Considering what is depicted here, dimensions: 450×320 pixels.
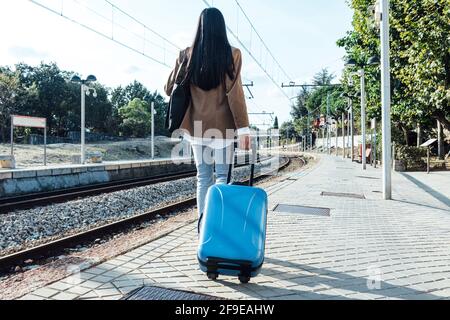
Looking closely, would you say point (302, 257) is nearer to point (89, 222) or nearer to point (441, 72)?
point (89, 222)

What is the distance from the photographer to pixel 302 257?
147 inches

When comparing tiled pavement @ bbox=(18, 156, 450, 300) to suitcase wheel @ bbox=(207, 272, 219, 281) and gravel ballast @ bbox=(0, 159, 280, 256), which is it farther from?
gravel ballast @ bbox=(0, 159, 280, 256)

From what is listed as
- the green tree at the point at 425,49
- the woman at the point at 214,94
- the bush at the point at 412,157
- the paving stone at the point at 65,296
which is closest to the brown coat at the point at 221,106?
the woman at the point at 214,94

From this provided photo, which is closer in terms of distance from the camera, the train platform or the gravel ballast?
the gravel ballast

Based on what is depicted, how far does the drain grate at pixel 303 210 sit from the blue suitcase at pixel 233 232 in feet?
11.9

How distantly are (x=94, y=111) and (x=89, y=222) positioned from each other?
65618mm

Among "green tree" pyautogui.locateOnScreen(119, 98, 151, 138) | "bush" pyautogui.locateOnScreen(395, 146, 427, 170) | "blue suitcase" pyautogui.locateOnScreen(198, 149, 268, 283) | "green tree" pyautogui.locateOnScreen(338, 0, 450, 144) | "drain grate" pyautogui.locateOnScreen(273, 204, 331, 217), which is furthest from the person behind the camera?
"green tree" pyautogui.locateOnScreen(119, 98, 151, 138)

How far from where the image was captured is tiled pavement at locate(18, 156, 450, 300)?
2.79 m

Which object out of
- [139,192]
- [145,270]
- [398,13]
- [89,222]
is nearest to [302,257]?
[145,270]

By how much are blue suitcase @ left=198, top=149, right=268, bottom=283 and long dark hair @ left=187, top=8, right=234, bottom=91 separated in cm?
94

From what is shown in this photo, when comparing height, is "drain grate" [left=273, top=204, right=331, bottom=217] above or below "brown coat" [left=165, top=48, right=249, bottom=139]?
below

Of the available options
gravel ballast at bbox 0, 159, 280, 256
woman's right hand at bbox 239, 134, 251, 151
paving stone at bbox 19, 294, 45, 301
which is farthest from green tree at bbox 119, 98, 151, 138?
paving stone at bbox 19, 294, 45, 301

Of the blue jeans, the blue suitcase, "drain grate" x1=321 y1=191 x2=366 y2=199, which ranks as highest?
the blue jeans

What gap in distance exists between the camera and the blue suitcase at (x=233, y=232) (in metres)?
2.71
